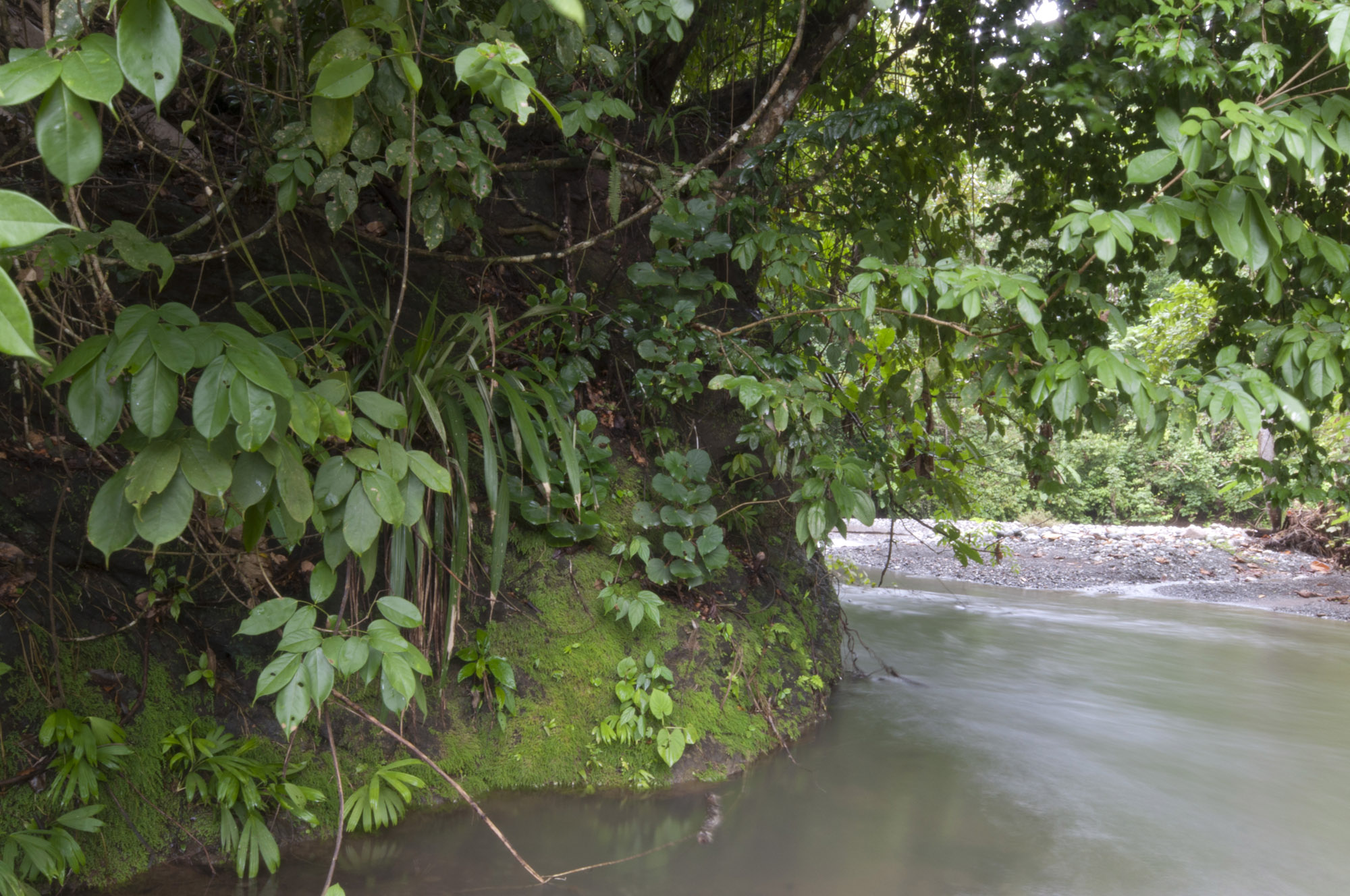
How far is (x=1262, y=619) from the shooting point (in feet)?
19.1

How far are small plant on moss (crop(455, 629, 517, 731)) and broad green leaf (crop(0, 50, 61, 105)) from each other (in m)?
1.87

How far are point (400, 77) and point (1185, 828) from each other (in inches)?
120

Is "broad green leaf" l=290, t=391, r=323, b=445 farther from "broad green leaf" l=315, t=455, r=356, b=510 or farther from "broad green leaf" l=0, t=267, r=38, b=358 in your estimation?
"broad green leaf" l=0, t=267, r=38, b=358

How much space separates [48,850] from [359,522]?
Result: 1.24 metres

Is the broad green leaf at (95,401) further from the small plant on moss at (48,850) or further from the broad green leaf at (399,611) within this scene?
the small plant on moss at (48,850)

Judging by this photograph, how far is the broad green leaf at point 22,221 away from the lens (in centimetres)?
58

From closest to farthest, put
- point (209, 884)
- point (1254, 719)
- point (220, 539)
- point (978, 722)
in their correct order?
1. point (209, 884)
2. point (220, 539)
3. point (978, 722)
4. point (1254, 719)

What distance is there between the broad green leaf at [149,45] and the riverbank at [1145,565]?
5.75m

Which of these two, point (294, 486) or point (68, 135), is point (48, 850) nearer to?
point (294, 486)

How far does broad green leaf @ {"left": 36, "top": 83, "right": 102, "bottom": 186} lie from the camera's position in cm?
71

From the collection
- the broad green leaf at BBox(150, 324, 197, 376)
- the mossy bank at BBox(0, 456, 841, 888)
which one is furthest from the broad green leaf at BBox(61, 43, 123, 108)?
the mossy bank at BBox(0, 456, 841, 888)

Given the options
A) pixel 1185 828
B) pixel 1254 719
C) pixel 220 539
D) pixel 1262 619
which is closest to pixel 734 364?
pixel 220 539

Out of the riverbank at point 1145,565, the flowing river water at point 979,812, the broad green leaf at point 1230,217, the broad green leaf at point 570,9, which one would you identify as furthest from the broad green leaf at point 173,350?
the riverbank at point 1145,565

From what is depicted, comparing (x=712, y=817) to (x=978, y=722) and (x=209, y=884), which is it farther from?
(x=978, y=722)
